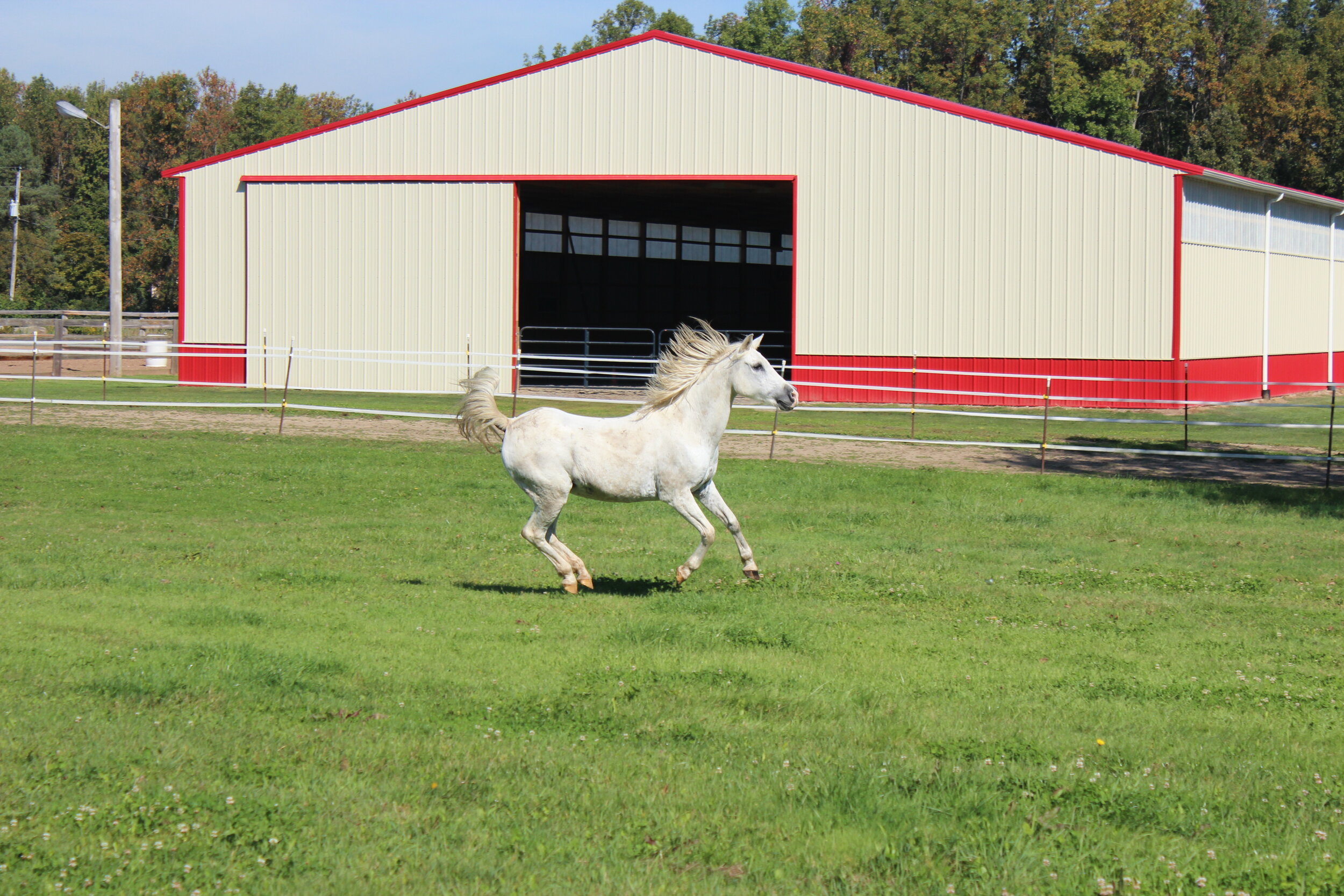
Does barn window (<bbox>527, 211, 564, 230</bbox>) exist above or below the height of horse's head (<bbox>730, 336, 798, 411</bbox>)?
above

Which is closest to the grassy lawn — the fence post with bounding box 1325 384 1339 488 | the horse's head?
the fence post with bounding box 1325 384 1339 488

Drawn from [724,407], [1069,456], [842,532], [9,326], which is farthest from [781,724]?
[9,326]

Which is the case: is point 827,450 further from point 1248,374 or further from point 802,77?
point 1248,374

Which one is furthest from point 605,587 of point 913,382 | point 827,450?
point 913,382

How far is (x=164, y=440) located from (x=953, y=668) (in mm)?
14840

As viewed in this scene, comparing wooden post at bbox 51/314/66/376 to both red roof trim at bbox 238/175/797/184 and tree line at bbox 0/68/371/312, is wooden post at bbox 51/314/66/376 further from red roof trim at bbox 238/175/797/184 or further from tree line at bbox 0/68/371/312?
tree line at bbox 0/68/371/312

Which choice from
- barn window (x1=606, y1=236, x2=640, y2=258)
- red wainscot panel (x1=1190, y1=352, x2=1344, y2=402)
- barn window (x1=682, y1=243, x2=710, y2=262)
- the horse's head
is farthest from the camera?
barn window (x1=682, y1=243, x2=710, y2=262)

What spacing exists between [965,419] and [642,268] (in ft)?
55.1

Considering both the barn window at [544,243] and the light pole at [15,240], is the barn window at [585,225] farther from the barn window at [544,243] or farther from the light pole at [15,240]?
the light pole at [15,240]

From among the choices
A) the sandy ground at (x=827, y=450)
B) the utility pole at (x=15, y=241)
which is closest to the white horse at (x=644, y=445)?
the sandy ground at (x=827, y=450)

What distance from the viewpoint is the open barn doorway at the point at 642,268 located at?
3606 cm

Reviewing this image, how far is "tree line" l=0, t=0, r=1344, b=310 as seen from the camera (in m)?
67.4

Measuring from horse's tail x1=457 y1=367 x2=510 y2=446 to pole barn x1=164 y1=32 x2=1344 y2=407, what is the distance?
19077mm

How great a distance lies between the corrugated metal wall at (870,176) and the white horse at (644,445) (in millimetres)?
19935
